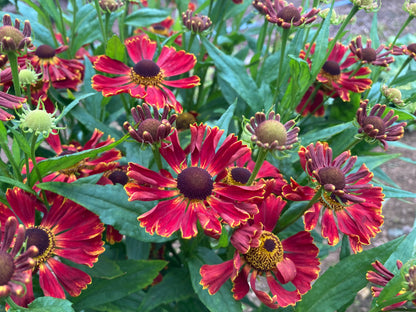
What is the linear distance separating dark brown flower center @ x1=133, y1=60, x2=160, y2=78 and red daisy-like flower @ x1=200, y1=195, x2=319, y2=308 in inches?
16.7

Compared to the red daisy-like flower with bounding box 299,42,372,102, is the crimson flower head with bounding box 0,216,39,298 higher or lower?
higher

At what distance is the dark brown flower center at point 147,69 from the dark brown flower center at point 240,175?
333 millimetres

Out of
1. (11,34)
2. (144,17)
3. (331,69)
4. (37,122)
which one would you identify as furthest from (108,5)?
(331,69)

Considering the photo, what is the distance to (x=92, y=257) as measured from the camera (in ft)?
2.35

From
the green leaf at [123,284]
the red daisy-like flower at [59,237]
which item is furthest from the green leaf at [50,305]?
the green leaf at [123,284]

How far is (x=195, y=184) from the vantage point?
70 centimetres

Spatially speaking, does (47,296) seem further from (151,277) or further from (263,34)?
(263,34)

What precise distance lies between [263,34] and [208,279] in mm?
786

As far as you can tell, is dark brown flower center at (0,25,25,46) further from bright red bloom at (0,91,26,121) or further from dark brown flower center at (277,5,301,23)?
dark brown flower center at (277,5,301,23)

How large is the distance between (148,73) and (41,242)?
18.1 inches

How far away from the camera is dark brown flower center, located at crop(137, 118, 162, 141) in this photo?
679 mm

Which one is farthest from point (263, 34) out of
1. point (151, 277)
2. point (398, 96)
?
point (151, 277)

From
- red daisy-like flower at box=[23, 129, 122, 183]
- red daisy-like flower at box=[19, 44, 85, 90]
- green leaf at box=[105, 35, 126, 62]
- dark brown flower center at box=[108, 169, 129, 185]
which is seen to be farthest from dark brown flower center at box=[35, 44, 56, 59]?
dark brown flower center at box=[108, 169, 129, 185]

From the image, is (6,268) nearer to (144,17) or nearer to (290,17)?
(290,17)
